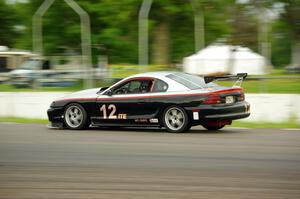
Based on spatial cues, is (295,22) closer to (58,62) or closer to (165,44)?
(165,44)

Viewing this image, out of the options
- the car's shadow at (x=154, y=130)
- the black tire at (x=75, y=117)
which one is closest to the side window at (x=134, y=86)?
the car's shadow at (x=154, y=130)

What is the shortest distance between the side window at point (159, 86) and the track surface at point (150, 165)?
3.13ft

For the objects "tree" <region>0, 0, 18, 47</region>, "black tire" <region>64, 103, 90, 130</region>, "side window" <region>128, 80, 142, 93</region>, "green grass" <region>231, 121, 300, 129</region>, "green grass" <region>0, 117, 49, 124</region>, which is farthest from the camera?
"tree" <region>0, 0, 18, 47</region>

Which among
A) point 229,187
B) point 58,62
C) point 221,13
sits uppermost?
point 221,13

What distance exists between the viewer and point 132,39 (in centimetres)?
3369

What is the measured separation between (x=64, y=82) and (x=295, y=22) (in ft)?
73.1

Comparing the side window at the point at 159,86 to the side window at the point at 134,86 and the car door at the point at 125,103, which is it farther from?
the side window at the point at 134,86

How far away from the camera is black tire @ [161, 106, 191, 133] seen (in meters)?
12.6

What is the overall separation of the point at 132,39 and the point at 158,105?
21090 millimetres

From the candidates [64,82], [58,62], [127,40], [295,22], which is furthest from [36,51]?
[295,22]

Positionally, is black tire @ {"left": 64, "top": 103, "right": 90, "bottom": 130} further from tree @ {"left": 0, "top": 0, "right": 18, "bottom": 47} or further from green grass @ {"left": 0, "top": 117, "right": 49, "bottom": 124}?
tree @ {"left": 0, "top": 0, "right": 18, "bottom": 47}

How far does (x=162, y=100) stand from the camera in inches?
504

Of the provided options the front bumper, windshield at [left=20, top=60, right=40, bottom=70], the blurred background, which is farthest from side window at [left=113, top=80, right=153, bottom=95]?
windshield at [left=20, top=60, right=40, bottom=70]

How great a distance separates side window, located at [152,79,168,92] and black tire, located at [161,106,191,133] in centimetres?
45
